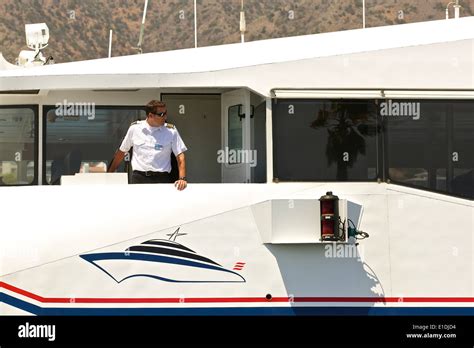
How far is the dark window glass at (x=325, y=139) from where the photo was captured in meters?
8.86

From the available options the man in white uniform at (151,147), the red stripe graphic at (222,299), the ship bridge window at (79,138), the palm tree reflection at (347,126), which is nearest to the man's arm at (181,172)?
the man in white uniform at (151,147)

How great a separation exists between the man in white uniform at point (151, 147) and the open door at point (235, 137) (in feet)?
2.05

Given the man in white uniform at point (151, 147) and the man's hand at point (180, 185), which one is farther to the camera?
the man in white uniform at point (151, 147)

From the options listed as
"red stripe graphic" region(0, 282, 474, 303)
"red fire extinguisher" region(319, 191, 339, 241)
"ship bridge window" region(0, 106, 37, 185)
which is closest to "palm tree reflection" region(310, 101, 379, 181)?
"red fire extinguisher" region(319, 191, 339, 241)

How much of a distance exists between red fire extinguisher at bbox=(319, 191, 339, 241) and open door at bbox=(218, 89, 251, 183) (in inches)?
41.6

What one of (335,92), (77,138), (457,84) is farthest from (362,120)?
(77,138)

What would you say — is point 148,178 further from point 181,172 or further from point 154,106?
point 154,106

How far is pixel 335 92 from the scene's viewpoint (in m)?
8.87

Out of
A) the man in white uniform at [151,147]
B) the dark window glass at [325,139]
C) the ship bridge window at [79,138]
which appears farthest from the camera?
the ship bridge window at [79,138]

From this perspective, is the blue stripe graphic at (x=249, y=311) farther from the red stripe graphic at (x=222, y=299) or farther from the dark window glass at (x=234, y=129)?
the dark window glass at (x=234, y=129)

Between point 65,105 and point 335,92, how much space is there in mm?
2766

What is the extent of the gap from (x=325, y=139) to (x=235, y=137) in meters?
1.01

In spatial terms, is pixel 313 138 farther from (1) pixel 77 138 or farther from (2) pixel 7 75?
(2) pixel 7 75

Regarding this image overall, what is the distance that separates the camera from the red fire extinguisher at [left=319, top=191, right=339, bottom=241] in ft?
27.2
